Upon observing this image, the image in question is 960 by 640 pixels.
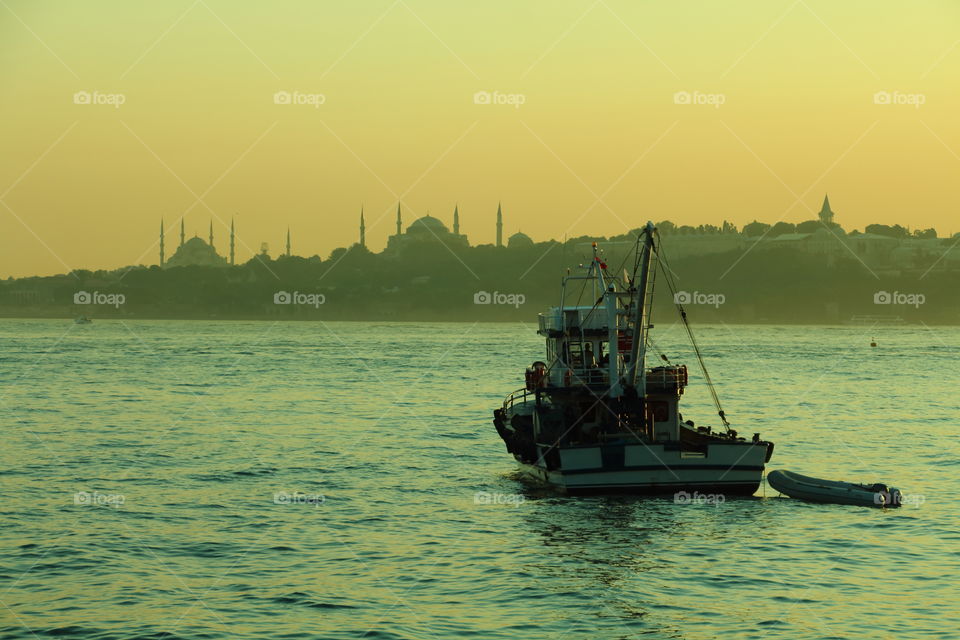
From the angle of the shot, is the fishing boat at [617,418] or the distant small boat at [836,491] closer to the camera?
the fishing boat at [617,418]

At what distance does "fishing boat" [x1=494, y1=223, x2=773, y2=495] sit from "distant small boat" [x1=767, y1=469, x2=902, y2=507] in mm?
2102

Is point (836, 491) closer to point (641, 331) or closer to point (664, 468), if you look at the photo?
point (664, 468)

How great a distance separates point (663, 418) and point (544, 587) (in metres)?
14.9

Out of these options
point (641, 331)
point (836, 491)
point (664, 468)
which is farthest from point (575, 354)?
point (836, 491)

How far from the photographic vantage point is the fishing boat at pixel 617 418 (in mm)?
41500

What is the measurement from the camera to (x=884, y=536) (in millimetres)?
38375

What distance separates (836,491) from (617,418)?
28.5ft

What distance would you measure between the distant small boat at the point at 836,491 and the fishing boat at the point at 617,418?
6.90 ft

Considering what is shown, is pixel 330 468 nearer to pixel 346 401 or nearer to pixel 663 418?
pixel 663 418

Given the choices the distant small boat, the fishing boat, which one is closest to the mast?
the fishing boat

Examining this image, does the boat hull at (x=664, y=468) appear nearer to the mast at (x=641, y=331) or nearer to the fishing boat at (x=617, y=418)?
the fishing boat at (x=617, y=418)

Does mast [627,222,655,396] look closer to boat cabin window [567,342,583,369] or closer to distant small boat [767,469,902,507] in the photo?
boat cabin window [567,342,583,369]

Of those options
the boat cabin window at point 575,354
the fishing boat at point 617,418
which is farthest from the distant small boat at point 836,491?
the boat cabin window at point 575,354

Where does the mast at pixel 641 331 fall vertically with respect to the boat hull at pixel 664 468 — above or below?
above
